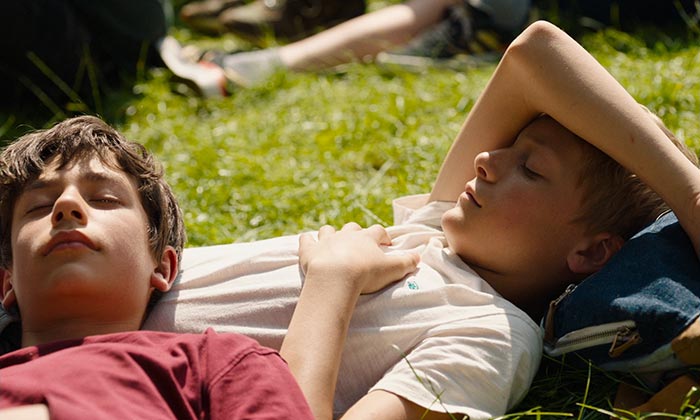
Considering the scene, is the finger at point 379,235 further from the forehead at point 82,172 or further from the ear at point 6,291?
the ear at point 6,291

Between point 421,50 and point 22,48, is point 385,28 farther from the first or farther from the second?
point 22,48

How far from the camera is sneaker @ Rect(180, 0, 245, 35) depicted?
20.9 ft

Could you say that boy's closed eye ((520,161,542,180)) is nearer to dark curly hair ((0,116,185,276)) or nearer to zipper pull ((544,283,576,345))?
zipper pull ((544,283,576,345))

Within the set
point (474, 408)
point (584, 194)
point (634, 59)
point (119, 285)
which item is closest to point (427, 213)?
point (584, 194)

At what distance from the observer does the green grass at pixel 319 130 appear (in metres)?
3.75

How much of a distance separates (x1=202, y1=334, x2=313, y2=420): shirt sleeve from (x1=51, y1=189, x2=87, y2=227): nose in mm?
501

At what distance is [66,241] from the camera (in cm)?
224

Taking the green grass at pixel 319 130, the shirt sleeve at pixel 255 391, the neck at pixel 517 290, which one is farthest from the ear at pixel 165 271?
the green grass at pixel 319 130

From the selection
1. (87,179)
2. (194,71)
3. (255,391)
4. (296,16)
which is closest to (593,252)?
(255,391)

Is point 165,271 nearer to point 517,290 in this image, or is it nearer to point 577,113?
point 517,290

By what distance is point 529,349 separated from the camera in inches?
92.4

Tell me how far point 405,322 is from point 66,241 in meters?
0.86

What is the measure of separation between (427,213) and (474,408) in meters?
0.77

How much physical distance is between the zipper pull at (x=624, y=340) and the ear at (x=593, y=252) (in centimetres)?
30
